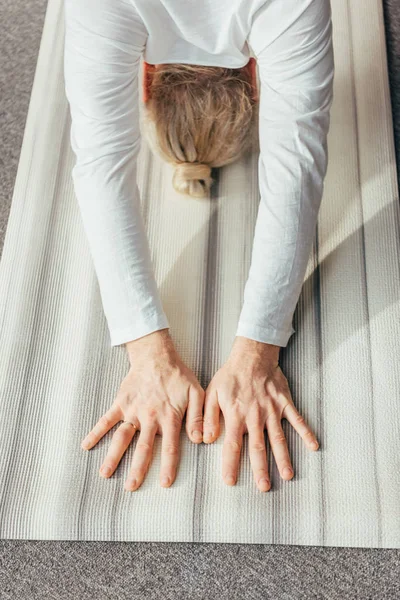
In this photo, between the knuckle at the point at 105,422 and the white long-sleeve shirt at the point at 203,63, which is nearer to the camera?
the white long-sleeve shirt at the point at 203,63

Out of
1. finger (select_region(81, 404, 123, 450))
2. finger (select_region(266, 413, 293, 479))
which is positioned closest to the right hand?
finger (select_region(81, 404, 123, 450))

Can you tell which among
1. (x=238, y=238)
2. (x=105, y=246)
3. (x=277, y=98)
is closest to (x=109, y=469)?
(x=105, y=246)

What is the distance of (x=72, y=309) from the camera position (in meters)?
1.18

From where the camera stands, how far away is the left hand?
1014 millimetres

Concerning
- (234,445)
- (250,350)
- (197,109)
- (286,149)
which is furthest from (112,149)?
(234,445)

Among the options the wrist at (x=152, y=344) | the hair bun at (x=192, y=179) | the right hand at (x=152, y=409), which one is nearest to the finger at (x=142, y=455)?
the right hand at (x=152, y=409)

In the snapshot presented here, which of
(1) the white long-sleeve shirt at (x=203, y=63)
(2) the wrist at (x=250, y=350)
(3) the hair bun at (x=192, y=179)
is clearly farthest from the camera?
(3) the hair bun at (x=192, y=179)

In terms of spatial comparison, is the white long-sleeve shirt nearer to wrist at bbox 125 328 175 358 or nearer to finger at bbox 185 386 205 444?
wrist at bbox 125 328 175 358

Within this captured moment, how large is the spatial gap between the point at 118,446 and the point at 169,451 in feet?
0.27

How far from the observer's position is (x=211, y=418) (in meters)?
1.04

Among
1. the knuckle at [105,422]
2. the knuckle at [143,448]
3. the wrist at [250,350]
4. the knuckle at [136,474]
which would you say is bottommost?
the knuckle at [136,474]

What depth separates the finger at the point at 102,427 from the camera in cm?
105

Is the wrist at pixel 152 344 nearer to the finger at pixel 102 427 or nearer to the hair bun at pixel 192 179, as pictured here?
the finger at pixel 102 427

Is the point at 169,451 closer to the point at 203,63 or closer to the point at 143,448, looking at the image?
the point at 143,448
